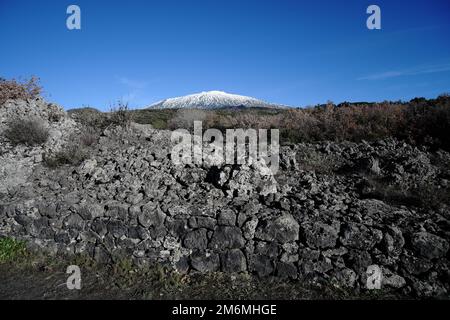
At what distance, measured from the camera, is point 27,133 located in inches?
336

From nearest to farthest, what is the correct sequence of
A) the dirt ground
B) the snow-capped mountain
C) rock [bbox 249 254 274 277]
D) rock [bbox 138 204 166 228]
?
the dirt ground < rock [bbox 249 254 274 277] < rock [bbox 138 204 166 228] < the snow-capped mountain

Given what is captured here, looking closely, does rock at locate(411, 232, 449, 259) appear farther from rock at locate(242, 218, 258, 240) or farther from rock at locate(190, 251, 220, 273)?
rock at locate(190, 251, 220, 273)

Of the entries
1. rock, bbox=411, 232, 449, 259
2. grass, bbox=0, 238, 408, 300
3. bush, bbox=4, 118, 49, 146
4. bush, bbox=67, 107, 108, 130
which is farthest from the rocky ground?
bush, bbox=67, 107, 108, 130

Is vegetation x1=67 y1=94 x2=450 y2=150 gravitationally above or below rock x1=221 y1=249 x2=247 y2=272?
above

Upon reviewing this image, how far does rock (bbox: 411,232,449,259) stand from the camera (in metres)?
4.27

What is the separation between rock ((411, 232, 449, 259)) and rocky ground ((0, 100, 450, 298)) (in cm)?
1

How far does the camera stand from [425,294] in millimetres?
4148

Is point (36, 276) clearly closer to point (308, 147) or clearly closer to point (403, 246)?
point (403, 246)

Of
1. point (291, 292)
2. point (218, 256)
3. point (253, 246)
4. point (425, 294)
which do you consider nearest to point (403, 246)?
point (425, 294)

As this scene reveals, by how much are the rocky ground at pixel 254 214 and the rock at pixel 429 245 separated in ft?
0.04

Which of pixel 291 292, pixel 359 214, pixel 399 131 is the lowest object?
pixel 291 292

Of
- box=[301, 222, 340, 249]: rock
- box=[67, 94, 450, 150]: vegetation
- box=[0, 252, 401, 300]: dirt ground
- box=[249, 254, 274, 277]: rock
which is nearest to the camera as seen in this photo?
box=[0, 252, 401, 300]: dirt ground

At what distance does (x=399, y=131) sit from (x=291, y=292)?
22.4ft

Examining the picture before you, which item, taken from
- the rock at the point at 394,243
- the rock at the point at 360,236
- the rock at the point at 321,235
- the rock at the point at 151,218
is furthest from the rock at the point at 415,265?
the rock at the point at 151,218
